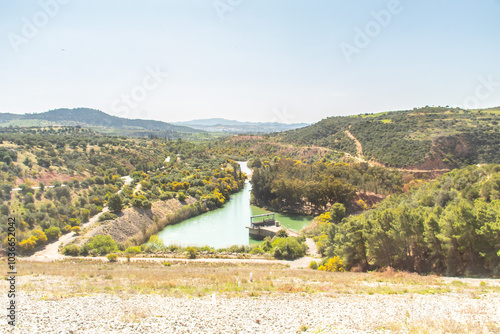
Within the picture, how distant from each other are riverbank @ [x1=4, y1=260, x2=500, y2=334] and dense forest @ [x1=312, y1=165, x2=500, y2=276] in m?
2.81

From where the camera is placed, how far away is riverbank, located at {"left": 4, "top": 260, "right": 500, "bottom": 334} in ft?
35.5

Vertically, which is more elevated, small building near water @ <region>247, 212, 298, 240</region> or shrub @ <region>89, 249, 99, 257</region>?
shrub @ <region>89, 249, 99, 257</region>

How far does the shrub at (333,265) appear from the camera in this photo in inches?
1032

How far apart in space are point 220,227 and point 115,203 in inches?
701

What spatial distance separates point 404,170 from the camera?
7512cm

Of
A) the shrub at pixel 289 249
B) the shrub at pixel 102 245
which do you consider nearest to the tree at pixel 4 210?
the shrub at pixel 102 245

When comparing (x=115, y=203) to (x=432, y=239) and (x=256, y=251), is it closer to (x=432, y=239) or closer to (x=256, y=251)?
(x=256, y=251)

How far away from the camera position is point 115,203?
155 ft

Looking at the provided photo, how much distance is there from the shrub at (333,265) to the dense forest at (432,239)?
478mm

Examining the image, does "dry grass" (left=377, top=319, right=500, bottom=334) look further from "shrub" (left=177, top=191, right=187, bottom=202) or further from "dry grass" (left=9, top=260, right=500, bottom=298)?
"shrub" (left=177, top=191, right=187, bottom=202)

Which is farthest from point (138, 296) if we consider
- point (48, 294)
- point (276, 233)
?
point (276, 233)

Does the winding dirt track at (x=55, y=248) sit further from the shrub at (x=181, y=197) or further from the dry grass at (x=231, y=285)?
the shrub at (x=181, y=197)

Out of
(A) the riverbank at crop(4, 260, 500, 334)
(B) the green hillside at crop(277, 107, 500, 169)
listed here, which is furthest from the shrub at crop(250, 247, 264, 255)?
(B) the green hillside at crop(277, 107, 500, 169)

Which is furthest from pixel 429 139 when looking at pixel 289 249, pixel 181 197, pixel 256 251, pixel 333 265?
pixel 333 265
